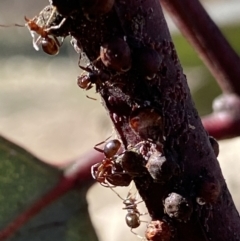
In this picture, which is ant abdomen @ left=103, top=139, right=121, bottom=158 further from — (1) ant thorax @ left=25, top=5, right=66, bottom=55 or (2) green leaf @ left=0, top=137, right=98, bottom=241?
(2) green leaf @ left=0, top=137, right=98, bottom=241

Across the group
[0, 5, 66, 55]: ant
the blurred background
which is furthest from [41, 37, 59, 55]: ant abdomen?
the blurred background

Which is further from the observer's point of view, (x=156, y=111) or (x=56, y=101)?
(x=56, y=101)

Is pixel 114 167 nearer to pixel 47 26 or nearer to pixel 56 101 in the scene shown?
pixel 47 26

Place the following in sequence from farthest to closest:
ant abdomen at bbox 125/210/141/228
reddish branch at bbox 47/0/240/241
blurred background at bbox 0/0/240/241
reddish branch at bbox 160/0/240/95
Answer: blurred background at bbox 0/0/240/241 → reddish branch at bbox 160/0/240/95 → ant abdomen at bbox 125/210/141/228 → reddish branch at bbox 47/0/240/241

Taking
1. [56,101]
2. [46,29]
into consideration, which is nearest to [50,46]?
[46,29]

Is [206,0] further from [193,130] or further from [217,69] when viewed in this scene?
[193,130]

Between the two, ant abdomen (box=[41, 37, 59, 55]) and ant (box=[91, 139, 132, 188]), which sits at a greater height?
ant abdomen (box=[41, 37, 59, 55])

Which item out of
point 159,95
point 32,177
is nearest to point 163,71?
point 159,95

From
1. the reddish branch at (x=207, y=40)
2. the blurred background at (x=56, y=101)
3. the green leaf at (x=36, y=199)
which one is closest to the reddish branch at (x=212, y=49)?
the reddish branch at (x=207, y=40)
